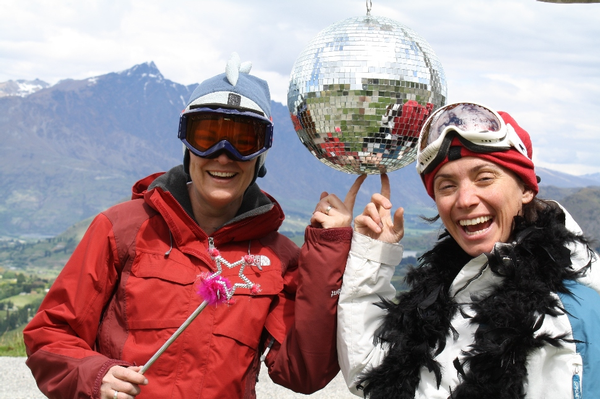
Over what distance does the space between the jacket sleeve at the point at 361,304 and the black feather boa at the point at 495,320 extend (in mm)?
65

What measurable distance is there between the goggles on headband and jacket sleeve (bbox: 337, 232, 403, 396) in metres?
0.76

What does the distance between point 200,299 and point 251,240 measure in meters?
0.52

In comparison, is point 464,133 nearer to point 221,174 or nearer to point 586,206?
point 221,174

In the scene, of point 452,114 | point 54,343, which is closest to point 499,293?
point 452,114

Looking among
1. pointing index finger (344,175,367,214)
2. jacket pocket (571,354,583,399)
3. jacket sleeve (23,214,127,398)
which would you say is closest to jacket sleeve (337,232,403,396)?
pointing index finger (344,175,367,214)

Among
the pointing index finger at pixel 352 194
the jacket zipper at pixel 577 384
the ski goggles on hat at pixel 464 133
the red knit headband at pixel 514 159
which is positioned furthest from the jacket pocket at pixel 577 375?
the pointing index finger at pixel 352 194

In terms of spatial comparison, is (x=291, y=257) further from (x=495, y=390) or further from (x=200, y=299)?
(x=495, y=390)

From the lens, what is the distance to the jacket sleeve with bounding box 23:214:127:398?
293 cm

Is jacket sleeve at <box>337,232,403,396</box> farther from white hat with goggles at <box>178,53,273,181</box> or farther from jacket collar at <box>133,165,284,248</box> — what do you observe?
white hat with goggles at <box>178,53,273,181</box>

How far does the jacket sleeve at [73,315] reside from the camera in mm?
2928

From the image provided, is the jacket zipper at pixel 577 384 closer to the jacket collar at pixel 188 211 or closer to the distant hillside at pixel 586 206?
the jacket collar at pixel 188 211

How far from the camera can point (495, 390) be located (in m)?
2.54

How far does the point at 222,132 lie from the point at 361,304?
113 cm

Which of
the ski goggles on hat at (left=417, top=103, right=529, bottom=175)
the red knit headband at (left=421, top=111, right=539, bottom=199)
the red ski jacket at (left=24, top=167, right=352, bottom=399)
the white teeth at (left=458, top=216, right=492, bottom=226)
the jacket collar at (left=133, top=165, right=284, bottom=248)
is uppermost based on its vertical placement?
the ski goggles on hat at (left=417, top=103, right=529, bottom=175)
